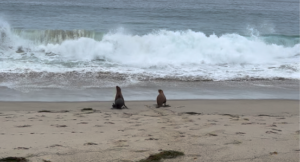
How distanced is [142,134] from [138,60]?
10522mm

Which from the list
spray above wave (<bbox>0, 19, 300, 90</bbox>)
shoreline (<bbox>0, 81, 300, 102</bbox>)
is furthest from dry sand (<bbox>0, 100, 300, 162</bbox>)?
spray above wave (<bbox>0, 19, 300, 90</bbox>)

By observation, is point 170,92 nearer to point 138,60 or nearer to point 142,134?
point 138,60

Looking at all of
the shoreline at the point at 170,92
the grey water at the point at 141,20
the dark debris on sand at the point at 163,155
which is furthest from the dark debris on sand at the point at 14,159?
the grey water at the point at 141,20

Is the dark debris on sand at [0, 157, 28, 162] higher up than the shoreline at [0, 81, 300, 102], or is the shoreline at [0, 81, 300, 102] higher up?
the shoreline at [0, 81, 300, 102]

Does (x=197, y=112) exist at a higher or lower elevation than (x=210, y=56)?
lower

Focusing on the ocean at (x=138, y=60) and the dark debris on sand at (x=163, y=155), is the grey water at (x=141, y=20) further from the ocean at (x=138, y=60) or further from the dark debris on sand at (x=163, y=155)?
the dark debris on sand at (x=163, y=155)

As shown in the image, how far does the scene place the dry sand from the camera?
4.12 meters

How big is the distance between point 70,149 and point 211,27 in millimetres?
22553

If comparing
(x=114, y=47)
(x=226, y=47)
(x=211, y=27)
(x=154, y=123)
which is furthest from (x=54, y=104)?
(x=211, y=27)

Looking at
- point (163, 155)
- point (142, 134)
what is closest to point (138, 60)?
point (142, 134)

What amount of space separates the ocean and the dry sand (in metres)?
2.33

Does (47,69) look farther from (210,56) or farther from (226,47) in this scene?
(226,47)

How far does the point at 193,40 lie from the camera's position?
1923cm

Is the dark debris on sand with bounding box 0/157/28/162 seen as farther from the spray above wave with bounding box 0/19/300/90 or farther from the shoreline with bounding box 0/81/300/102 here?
the spray above wave with bounding box 0/19/300/90
